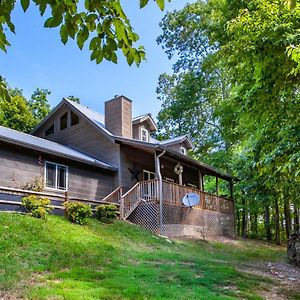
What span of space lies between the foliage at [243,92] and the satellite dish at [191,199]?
263 centimetres

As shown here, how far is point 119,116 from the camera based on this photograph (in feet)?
63.9

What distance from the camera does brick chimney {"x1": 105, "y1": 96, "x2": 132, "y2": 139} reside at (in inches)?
761

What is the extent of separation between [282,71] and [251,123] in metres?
2.34

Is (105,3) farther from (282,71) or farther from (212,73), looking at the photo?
(212,73)

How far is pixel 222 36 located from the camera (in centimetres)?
1384

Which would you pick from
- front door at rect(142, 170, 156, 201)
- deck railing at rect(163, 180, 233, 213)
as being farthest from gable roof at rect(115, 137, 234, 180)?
front door at rect(142, 170, 156, 201)

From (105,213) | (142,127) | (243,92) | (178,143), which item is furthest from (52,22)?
(178,143)

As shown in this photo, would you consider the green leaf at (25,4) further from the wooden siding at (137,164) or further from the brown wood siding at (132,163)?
the brown wood siding at (132,163)

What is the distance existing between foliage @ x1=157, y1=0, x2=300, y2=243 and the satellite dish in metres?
2.63

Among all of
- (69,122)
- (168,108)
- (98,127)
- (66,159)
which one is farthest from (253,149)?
(168,108)

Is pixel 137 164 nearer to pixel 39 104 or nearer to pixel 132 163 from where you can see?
pixel 132 163

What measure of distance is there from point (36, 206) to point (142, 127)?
35.0 ft

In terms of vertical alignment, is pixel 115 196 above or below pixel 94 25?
below

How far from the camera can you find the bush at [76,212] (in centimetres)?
1273
